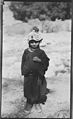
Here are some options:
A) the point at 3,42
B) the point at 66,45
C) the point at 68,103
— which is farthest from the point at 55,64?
the point at 3,42

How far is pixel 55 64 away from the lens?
3.38 metres

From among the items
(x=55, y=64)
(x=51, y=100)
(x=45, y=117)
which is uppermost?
(x=55, y=64)

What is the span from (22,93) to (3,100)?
264mm

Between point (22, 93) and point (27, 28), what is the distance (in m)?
0.86

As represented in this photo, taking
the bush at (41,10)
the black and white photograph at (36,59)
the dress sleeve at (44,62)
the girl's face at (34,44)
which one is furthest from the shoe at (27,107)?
the bush at (41,10)

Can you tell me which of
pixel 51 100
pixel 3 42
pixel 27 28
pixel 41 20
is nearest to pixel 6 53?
pixel 3 42

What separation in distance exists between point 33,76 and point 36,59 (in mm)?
227

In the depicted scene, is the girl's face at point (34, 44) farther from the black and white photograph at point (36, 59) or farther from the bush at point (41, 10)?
the bush at point (41, 10)

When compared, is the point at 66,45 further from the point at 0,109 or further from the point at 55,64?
the point at 0,109

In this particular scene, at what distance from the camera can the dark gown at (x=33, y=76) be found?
3350 millimetres

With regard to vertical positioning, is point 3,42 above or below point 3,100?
above

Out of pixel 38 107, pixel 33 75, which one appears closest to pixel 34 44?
pixel 33 75

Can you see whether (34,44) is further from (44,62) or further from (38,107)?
(38,107)

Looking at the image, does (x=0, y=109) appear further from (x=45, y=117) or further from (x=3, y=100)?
(x=45, y=117)
